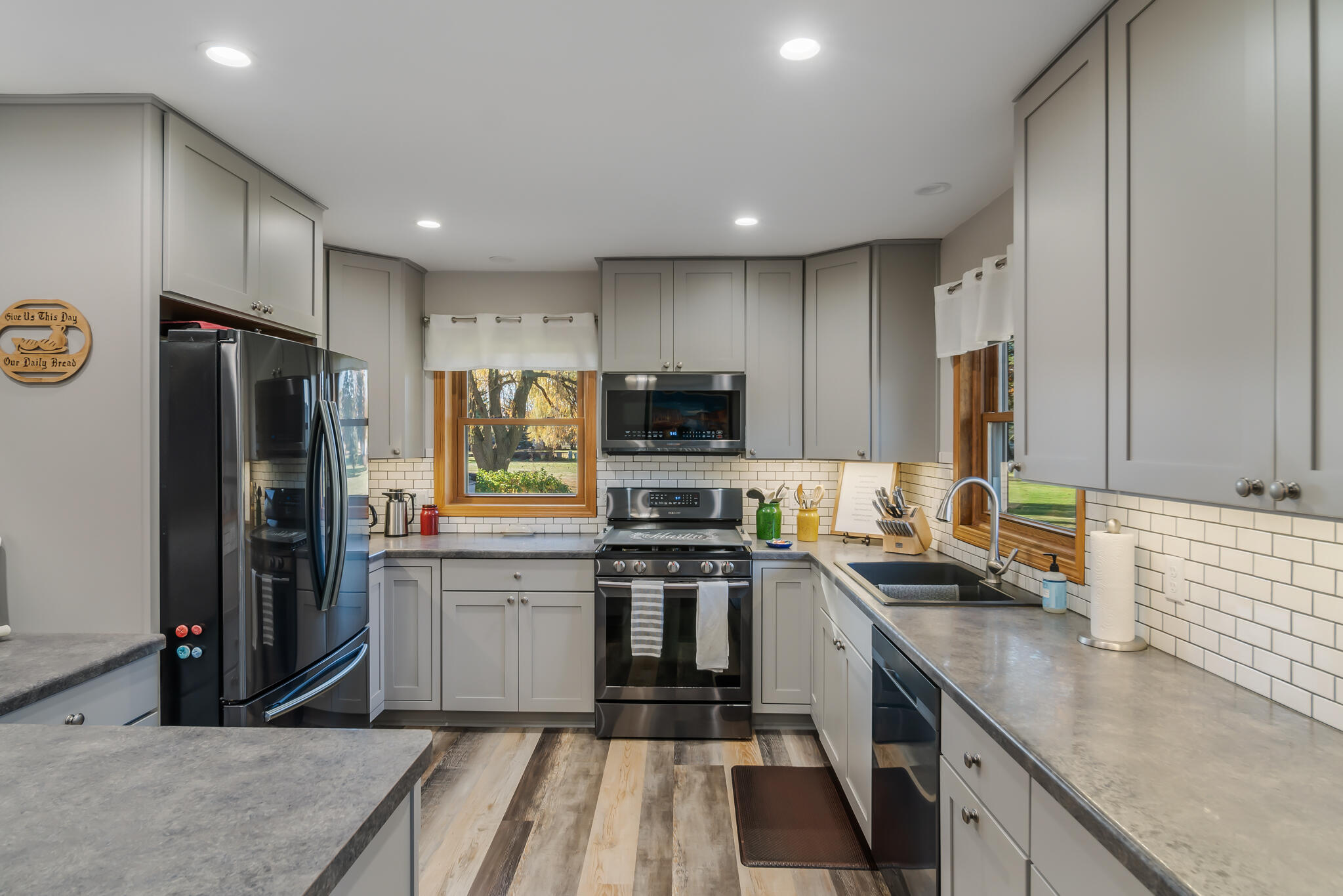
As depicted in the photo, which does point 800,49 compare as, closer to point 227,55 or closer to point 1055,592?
point 227,55

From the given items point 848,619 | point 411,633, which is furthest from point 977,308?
point 411,633

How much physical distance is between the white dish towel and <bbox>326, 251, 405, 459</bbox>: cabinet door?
179 centimetres

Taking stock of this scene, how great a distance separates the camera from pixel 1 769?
1.09 meters

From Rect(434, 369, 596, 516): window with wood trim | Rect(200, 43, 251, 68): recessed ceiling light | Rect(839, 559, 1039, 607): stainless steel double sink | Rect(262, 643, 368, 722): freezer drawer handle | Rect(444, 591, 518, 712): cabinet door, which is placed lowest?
Rect(444, 591, 518, 712): cabinet door

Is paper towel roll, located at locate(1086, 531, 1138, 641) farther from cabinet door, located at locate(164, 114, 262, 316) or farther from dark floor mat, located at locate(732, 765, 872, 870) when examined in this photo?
cabinet door, located at locate(164, 114, 262, 316)

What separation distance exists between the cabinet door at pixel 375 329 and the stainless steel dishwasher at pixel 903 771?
2.68 metres

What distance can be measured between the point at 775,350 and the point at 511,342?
150 centimetres

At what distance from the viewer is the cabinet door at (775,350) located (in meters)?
3.64

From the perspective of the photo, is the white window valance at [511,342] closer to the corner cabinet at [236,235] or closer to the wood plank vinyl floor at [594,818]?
the corner cabinet at [236,235]

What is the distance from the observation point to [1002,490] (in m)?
2.89

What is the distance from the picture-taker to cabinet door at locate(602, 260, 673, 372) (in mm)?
3641

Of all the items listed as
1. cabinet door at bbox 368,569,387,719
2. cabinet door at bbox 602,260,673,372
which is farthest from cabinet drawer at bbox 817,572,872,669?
cabinet door at bbox 368,569,387,719

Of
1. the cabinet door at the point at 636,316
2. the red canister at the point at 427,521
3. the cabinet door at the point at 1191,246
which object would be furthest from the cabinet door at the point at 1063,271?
the red canister at the point at 427,521

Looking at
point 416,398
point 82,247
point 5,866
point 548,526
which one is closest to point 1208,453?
point 5,866
